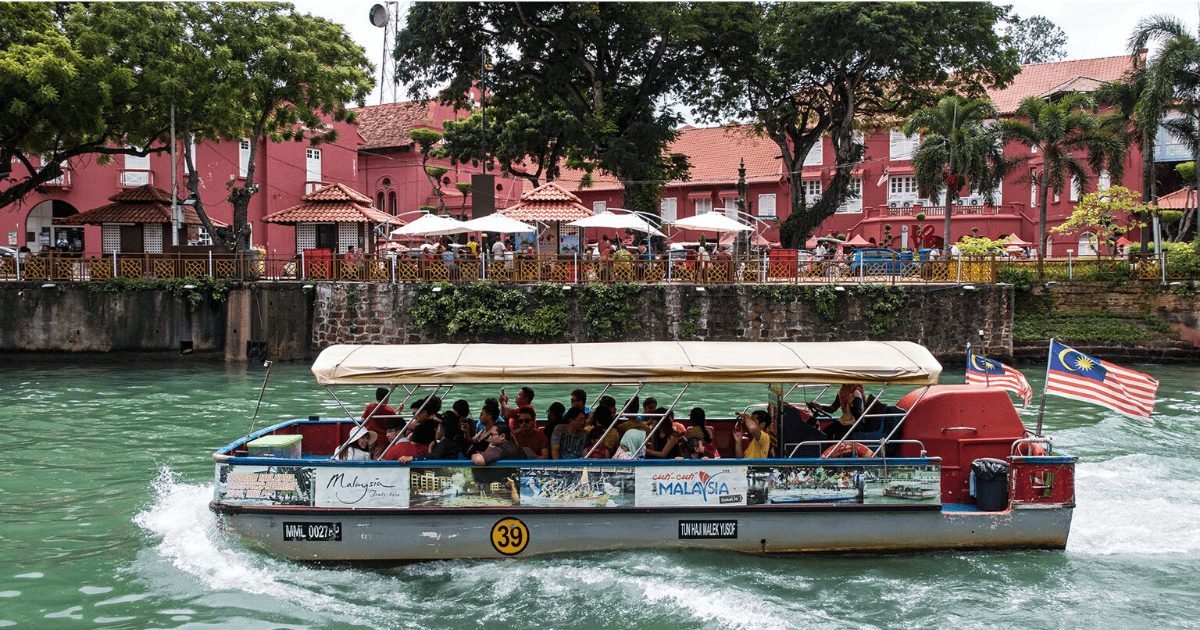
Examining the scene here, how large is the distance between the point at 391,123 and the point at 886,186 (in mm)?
25798

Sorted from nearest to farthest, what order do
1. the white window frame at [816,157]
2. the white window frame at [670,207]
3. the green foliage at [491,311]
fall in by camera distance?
1. the green foliage at [491,311]
2. the white window frame at [816,157]
3. the white window frame at [670,207]

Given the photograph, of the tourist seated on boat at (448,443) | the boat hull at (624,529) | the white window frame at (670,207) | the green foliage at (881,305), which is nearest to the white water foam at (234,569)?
the boat hull at (624,529)

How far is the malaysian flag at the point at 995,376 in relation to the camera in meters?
12.5

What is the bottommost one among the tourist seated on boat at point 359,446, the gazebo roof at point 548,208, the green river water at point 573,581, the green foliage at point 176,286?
the green river water at point 573,581

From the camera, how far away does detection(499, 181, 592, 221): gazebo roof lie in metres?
29.8

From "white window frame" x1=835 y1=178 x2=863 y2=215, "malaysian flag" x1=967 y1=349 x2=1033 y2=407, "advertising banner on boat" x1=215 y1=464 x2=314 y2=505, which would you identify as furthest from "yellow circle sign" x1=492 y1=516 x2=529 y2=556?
"white window frame" x1=835 y1=178 x2=863 y2=215

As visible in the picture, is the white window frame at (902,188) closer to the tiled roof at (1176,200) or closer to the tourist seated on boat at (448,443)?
the tiled roof at (1176,200)

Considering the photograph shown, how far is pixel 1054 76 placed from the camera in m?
47.4

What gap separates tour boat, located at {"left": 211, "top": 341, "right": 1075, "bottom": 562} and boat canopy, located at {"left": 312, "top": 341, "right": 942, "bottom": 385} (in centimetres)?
2

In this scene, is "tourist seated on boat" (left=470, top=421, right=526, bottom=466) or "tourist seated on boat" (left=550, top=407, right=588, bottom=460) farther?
"tourist seated on boat" (left=550, top=407, right=588, bottom=460)

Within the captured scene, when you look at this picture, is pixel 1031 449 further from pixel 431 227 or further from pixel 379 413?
pixel 431 227

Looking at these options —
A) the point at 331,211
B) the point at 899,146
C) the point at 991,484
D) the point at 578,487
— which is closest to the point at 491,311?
the point at 331,211

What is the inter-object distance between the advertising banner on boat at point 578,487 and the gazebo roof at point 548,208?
19614 mm

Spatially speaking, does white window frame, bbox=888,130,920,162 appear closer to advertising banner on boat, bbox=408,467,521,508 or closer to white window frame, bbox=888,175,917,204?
white window frame, bbox=888,175,917,204
